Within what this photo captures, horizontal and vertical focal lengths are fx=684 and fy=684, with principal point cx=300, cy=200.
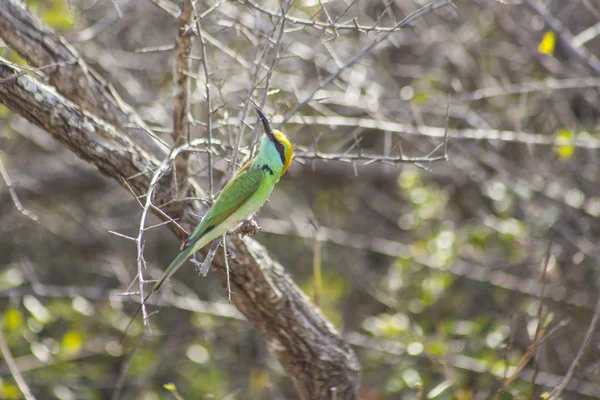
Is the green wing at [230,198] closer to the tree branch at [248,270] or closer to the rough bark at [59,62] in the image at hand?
the tree branch at [248,270]

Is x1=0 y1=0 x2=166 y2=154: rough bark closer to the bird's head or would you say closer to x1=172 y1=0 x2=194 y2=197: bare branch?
x1=172 y1=0 x2=194 y2=197: bare branch

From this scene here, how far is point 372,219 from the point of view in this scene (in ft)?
20.6

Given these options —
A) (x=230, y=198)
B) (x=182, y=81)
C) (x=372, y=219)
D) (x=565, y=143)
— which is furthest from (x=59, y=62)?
(x=372, y=219)

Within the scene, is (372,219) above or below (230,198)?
above

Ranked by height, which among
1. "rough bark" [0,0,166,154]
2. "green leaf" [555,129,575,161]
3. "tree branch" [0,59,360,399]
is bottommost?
"tree branch" [0,59,360,399]

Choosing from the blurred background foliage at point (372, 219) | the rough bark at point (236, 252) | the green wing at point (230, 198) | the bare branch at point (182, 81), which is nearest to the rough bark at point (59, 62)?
the rough bark at point (236, 252)

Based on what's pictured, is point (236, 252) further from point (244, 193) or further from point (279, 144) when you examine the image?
point (279, 144)

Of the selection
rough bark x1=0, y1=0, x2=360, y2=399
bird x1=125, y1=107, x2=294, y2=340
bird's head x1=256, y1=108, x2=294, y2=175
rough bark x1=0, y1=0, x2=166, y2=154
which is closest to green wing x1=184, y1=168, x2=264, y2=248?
bird x1=125, y1=107, x2=294, y2=340

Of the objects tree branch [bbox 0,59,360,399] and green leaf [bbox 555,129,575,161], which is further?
green leaf [bbox 555,129,575,161]

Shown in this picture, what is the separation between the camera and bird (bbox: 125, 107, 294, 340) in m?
2.51

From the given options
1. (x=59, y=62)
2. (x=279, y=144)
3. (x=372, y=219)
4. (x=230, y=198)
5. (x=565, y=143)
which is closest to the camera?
(x=230, y=198)

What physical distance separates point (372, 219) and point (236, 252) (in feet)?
11.8

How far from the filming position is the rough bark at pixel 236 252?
8.34 ft

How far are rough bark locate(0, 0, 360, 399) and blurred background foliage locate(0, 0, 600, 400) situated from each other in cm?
90
